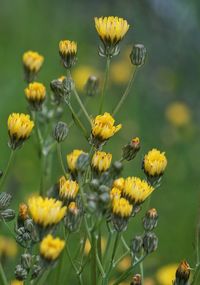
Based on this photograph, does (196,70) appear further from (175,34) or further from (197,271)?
(197,271)

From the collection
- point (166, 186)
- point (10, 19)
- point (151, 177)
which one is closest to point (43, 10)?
point (10, 19)

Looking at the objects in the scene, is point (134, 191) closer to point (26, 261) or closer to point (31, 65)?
point (26, 261)

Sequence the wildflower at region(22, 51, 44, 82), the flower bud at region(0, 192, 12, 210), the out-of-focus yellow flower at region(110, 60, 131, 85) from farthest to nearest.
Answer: the out-of-focus yellow flower at region(110, 60, 131, 85), the wildflower at region(22, 51, 44, 82), the flower bud at region(0, 192, 12, 210)

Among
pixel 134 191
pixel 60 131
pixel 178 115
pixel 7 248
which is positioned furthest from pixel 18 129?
pixel 178 115

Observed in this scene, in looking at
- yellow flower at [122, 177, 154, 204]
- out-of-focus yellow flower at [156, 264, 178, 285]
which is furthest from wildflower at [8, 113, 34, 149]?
out-of-focus yellow flower at [156, 264, 178, 285]

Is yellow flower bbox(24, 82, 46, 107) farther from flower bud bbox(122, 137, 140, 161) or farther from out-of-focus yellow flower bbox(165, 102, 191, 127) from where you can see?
out-of-focus yellow flower bbox(165, 102, 191, 127)
